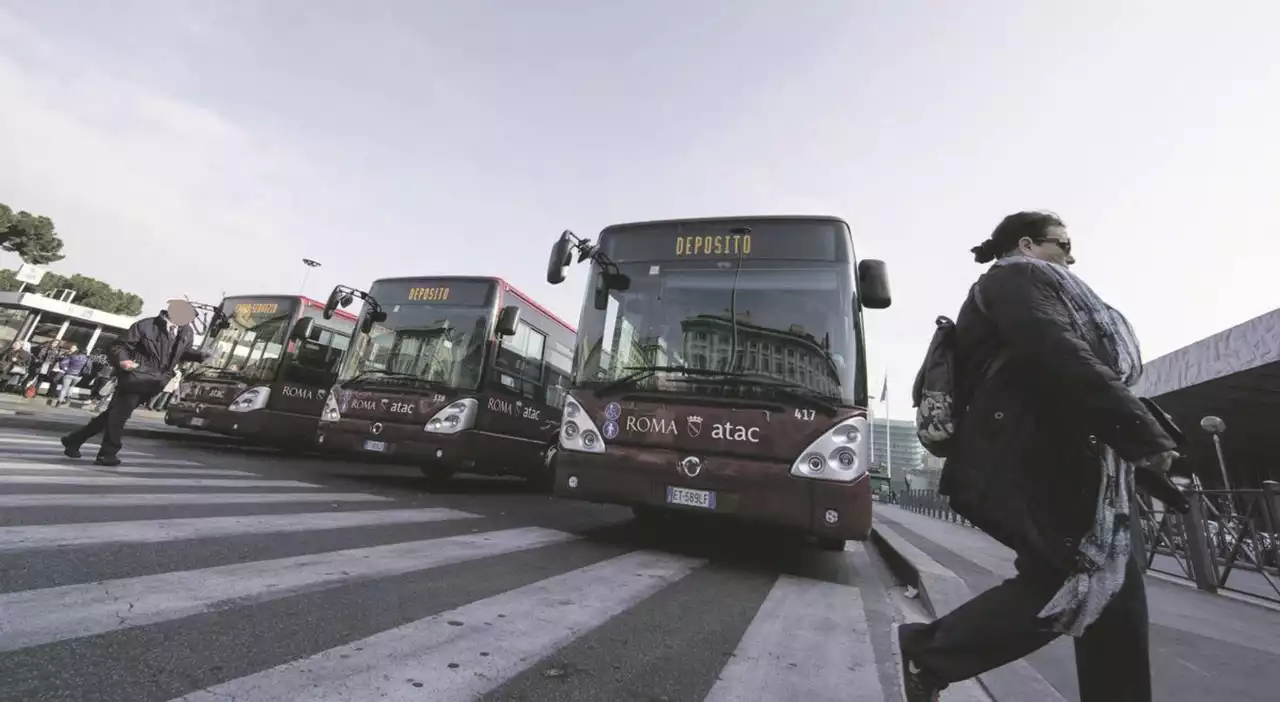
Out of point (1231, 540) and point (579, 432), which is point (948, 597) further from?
point (1231, 540)

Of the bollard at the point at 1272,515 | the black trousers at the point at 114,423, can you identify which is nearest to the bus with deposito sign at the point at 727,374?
the black trousers at the point at 114,423

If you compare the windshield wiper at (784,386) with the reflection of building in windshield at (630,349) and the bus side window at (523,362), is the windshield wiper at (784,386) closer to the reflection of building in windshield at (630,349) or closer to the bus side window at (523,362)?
the reflection of building in windshield at (630,349)

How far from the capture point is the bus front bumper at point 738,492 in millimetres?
4035

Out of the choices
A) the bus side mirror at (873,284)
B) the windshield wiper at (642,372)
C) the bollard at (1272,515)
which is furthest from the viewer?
the bollard at (1272,515)

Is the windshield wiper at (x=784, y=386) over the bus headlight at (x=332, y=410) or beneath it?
over

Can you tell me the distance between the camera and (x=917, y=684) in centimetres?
184

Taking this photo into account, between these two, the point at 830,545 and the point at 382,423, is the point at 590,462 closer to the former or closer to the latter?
the point at 830,545

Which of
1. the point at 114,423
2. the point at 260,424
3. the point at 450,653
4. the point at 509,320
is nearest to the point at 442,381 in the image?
the point at 509,320

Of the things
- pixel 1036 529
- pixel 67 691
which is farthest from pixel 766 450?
pixel 67 691

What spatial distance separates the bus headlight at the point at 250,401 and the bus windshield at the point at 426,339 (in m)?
2.77

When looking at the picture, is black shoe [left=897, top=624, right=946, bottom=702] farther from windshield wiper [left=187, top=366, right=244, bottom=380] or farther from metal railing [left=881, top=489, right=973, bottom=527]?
metal railing [left=881, top=489, right=973, bottom=527]

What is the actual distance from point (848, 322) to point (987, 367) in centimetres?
283

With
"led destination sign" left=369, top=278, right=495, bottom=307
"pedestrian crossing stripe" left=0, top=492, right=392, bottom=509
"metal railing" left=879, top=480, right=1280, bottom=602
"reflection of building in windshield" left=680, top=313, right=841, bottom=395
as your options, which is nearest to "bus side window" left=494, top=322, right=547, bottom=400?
"led destination sign" left=369, top=278, right=495, bottom=307

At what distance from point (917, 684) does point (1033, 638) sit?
1.29 ft
